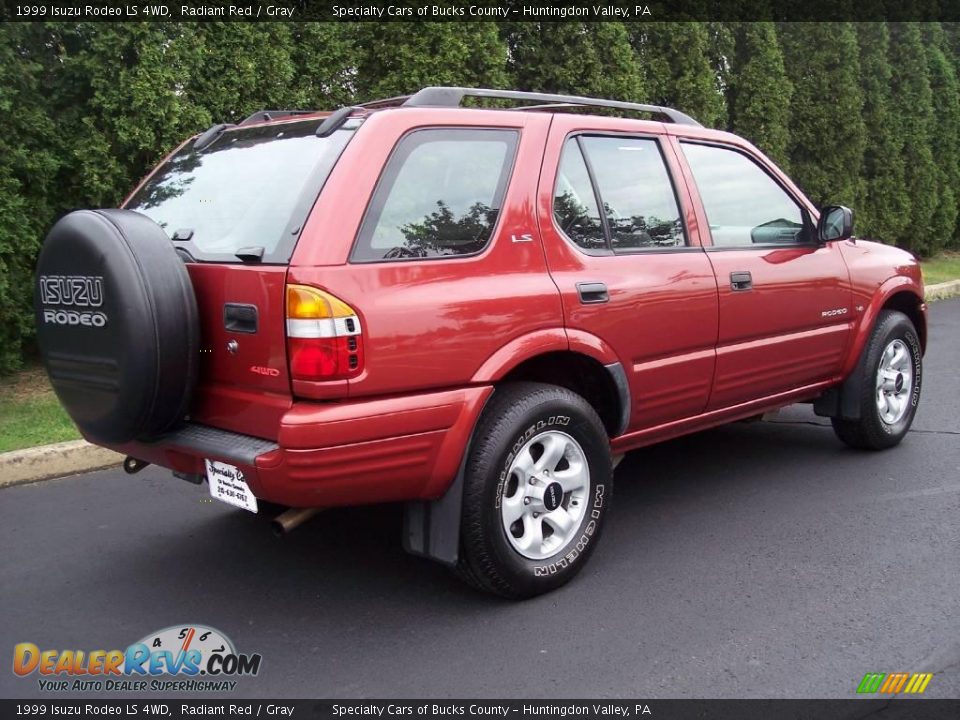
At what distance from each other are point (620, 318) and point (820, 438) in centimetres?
266

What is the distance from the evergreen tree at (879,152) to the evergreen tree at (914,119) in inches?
7.8

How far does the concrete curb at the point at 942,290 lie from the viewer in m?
12.4

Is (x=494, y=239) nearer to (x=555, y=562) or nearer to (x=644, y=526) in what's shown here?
(x=555, y=562)

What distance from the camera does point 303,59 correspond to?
318 inches

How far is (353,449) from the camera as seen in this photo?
298 centimetres

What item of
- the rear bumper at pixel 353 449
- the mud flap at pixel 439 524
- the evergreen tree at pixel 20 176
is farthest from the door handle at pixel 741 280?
the evergreen tree at pixel 20 176

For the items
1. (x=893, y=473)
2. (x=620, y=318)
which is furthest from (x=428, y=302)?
(x=893, y=473)

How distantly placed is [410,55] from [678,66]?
4442mm

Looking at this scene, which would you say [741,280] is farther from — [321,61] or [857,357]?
[321,61]

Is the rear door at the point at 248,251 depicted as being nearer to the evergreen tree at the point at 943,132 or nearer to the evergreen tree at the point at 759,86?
the evergreen tree at the point at 759,86

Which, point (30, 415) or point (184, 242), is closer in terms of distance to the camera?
point (184, 242)

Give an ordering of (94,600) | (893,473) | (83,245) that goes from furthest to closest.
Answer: (893,473) → (94,600) → (83,245)

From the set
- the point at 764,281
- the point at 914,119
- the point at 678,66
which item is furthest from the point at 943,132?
the point at 764,281
